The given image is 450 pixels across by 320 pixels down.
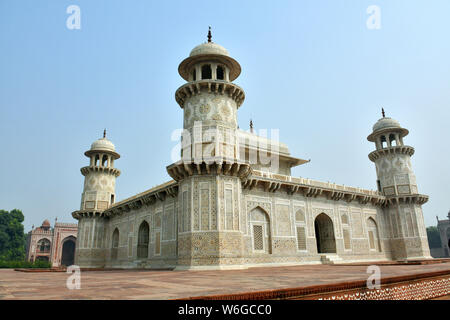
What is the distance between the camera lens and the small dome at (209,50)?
58.0 ft

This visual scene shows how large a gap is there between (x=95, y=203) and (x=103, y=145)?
17.2ft

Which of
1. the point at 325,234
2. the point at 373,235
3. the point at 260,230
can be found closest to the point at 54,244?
the point at 260,230

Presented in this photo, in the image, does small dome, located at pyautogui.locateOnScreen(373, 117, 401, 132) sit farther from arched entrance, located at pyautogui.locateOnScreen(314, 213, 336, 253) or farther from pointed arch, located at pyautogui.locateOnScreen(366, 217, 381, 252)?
arched entrance, located at pyautogui.locateOnScreen(314, 213, 336, 253)

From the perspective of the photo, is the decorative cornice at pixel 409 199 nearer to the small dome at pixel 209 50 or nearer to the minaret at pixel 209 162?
the minaret at pixel 209 162

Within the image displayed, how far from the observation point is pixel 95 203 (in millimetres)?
28391

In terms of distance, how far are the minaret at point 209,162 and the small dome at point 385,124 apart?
15.0m

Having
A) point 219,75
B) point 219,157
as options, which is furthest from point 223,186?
point 219,75

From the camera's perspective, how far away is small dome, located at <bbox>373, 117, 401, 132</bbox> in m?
26.8

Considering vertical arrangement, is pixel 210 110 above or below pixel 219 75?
below

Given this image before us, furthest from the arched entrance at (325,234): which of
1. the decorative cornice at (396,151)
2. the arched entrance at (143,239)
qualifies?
the arched entrance at (143,239)

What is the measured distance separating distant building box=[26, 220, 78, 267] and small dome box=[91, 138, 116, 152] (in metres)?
28.2

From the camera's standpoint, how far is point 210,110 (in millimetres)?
17125
